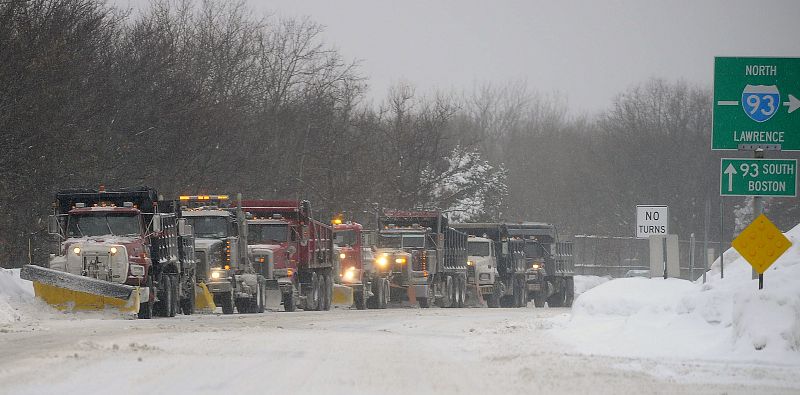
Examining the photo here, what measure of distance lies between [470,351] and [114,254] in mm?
10781

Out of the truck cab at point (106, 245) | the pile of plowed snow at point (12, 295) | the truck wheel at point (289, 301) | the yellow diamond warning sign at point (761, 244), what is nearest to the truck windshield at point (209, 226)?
the truck wheel at point (289, 301)

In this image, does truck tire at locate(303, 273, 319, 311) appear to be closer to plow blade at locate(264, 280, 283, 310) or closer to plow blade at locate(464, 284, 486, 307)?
plow blade at locate(264, 280, 283, 310)

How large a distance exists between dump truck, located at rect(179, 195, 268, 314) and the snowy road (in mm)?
8746

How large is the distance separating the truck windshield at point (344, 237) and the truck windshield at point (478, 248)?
9.32 meters

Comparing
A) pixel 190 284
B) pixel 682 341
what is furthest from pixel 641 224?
pixel 682 341

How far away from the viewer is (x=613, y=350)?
18344 mm

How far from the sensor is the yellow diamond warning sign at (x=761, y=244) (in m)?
18.5

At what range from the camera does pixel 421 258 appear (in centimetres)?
4316

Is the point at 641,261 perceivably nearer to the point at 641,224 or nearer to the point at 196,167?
the point at 196,167

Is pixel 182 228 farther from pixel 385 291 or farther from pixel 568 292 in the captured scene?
pixel 568 292

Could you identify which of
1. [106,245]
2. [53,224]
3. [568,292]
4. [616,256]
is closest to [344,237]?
[106,245]

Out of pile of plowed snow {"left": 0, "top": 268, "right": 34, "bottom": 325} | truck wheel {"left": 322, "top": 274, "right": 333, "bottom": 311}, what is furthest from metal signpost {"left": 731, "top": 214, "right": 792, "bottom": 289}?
truck wheel {"left": 322, "top": 274, "right": 333, "bottom": 311}

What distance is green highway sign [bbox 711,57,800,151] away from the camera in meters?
20.7

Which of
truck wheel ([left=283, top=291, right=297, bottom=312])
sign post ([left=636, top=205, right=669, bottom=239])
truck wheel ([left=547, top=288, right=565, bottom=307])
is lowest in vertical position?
truck wheel ([left=547, top=288, right=565, bottom=307])
